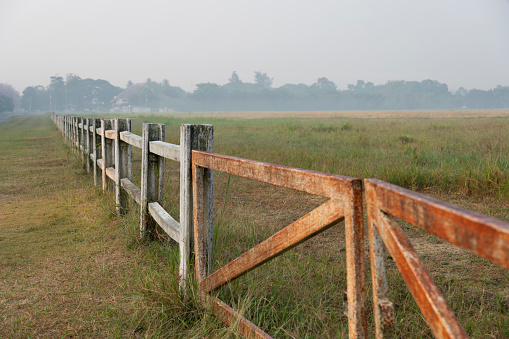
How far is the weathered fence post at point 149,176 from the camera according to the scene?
439cm

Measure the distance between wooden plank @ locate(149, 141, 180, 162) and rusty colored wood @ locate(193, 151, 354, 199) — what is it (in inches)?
23.4

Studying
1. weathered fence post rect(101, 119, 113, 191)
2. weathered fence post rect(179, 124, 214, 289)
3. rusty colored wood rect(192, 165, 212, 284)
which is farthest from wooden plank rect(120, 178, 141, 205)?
rusty colored wood rect(192, 165, 212, 284)

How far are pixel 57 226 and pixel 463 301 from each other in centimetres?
483

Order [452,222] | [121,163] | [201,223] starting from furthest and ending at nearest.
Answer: [121,163]
[201,223]
[452,222]

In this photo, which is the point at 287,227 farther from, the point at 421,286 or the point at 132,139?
the point at 132,139

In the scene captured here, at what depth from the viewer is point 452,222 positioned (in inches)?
47.0

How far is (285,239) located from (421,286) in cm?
80

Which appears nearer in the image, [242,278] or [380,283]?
[380,283]

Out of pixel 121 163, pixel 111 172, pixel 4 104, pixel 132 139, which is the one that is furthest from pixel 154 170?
pixel 4 104

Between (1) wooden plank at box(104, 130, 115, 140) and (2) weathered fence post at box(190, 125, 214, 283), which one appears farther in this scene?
(1) wooden plank at box(104, 130, 115, 140)

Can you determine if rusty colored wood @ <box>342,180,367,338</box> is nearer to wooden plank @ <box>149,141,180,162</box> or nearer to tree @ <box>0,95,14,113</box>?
wooden plank @ <box>149,141,180,162</box>

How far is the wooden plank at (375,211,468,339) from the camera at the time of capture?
122cm

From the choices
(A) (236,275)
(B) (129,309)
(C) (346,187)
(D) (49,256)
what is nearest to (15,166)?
(D) (49,256)

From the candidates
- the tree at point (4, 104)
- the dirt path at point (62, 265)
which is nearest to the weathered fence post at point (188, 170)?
the dirt path at point (62, 265)
